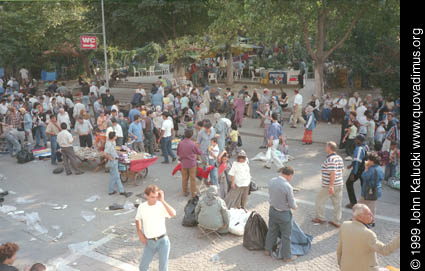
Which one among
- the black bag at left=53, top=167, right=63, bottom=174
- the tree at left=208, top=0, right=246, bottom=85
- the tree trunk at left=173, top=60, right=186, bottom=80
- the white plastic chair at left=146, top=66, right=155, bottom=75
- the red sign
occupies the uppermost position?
the tree at left=208, top=0, right=246, bottom=85

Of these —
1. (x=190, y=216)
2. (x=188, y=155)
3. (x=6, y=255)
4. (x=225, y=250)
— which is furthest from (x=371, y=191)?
(x=6, y=255)

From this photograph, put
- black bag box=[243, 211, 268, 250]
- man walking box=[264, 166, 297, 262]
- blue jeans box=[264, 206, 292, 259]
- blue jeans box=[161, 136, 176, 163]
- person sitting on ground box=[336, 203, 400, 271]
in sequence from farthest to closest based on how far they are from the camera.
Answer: blue jeans box=[161, 136, 176, 163], black bag box=[243, 211, 268, 250], blue jeans box=[264, 206, 292, 259], man walking box=[264, 166, 297, 262], person sitting on ground box=[336, 203, 400, 271]

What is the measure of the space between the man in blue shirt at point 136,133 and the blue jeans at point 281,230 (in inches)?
264

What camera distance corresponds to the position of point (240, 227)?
328 inches

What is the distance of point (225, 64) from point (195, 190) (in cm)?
2218

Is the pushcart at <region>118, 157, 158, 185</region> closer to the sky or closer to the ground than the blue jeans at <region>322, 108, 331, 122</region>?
closer to the ground

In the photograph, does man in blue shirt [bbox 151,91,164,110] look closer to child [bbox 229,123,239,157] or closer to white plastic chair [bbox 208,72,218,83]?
child [bbox 229,123,239,157]

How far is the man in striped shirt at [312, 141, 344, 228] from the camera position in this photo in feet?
26.6

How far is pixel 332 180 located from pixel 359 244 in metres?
3.05

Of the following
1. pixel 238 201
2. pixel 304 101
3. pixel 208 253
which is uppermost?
pixel 304 101

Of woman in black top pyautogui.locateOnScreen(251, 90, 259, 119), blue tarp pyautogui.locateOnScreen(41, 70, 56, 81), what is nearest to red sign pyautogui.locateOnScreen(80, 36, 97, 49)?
woman in black top pyautogui.locateOnScreen(251, 90, 259, 119)

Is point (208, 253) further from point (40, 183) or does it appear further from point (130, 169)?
point (40, 183)

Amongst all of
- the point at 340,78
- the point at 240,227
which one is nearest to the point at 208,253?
the point at 240,227

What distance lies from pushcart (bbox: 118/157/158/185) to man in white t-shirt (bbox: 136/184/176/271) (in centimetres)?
512
